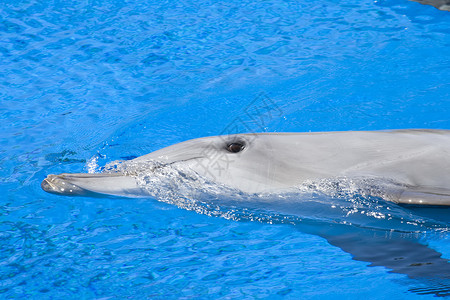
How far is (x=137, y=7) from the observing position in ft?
35.6

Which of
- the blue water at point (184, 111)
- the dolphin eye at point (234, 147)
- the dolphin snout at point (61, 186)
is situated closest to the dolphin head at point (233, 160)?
the dolphin eye at point (234, 147)

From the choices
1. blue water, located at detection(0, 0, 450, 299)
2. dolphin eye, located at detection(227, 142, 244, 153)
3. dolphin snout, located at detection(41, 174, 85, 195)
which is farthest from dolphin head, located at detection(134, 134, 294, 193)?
dolphin snout, located at detection(41, 174, 85, 195)

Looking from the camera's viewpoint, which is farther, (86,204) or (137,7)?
(137,7)

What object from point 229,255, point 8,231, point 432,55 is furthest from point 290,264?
point 432,55

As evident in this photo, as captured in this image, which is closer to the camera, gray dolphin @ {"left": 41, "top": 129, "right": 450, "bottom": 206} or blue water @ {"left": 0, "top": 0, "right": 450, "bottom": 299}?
gray dolphin @ {"left": 41, "top": 129, "right": 450, "bottom": 206}

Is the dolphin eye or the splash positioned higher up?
the dolphin eye

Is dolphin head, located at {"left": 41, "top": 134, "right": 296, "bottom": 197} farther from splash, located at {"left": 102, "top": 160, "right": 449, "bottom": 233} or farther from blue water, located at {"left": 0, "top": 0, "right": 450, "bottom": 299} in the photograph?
blue water, located at {"left": 0, "top": 0, "right": 450, "bottom": 299}

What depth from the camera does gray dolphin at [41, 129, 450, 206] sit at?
4195 mm

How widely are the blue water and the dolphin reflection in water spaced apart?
0.13 meters

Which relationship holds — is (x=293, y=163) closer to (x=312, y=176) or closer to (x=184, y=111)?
(x=312, y=176)

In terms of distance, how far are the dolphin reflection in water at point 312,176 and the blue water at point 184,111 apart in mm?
127

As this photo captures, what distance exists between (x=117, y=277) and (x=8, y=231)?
1373mm

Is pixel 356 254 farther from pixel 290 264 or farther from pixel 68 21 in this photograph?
pixel 68 21

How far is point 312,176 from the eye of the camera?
14.0 ft
